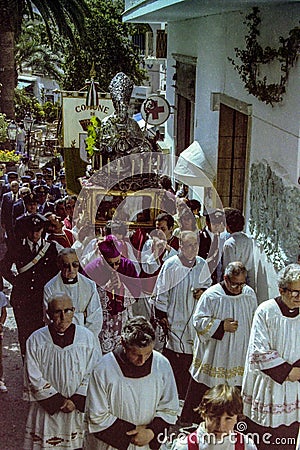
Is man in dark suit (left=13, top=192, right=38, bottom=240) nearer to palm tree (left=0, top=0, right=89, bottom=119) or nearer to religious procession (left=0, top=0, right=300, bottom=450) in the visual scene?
religious procession (left=0, top=0, right=300, bottom=450)

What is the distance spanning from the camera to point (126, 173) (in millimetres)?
8891

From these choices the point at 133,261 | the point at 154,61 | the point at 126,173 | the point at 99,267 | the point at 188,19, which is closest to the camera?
the point at 99,267

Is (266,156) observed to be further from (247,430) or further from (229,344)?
(247,430)

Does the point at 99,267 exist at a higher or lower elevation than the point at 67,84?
lower

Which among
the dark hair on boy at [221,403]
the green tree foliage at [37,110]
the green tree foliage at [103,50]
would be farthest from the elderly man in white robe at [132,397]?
the green tree foliage at [37,110]

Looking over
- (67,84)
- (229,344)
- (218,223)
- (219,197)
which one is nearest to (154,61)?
(67,84)

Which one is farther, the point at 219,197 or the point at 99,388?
the point at 219,197

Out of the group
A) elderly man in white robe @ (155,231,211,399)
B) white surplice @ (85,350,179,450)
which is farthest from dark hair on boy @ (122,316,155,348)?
elderly man in white robe @ (155,231,211,399)

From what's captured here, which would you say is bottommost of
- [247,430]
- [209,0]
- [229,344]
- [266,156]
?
[247,430]

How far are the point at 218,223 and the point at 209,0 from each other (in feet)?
7.45

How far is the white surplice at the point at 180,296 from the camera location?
213 inches

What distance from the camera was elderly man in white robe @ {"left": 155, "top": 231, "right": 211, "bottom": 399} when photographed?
540cm

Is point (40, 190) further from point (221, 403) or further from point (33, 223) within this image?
point (221, 403)

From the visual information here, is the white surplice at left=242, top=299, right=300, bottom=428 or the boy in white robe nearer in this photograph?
the boy in white robe
